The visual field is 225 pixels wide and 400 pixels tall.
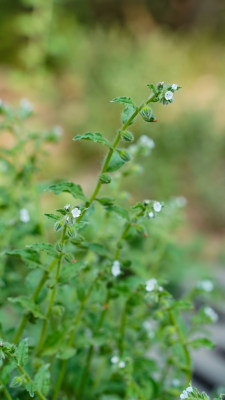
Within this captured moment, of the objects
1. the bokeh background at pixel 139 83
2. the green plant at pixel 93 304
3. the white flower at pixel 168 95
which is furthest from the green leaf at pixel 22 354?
the bokeh background at pixel 139 83

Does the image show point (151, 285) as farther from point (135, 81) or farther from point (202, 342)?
point (135, 81)

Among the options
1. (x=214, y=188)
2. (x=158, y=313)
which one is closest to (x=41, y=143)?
(x=158, y=313)

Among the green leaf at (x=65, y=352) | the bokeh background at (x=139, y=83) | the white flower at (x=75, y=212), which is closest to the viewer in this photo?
the white flower at (x=75, y=212)

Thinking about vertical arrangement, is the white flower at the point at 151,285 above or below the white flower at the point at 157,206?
below

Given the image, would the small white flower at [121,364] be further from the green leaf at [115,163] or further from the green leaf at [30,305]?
the green leaf at [115,163]

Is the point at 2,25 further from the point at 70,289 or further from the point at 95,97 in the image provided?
the point at 70,289

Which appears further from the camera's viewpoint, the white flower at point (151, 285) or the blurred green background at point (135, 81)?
the blurred green background at point (135, 81)

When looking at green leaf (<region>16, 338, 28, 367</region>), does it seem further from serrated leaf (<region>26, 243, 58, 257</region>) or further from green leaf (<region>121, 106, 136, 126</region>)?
green leaf (<region>121, 106, 136, 126</region>)

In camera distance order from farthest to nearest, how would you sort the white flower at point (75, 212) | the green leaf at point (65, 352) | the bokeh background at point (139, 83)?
1. the bokeh background at point (139, 83)
2. the green leaf at point (65, 352)
3. the white flower at point (75, 212)

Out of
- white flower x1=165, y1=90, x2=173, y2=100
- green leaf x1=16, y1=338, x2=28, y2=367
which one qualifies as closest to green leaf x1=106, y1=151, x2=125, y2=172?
white flower x1=165, y1=90, x2=173, y2=100
